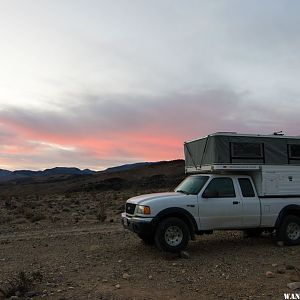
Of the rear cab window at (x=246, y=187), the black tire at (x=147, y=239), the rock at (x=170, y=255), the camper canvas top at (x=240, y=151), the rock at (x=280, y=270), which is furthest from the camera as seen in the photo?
the rear cab window at (x=246, y=187)

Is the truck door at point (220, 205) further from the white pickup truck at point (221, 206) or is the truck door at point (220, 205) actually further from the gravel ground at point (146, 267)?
the gravel ground at point (146, 267)

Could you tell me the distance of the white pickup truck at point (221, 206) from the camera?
1138cm

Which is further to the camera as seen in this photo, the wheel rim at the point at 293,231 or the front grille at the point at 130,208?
the wheel rim at the point at 293,231

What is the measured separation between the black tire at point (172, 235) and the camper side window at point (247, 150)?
2405 millimetres

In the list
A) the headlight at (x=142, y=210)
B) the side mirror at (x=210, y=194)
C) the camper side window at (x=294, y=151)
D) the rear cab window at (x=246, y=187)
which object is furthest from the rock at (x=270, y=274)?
the camper side window at (x=294, y=151)

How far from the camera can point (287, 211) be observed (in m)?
12.9

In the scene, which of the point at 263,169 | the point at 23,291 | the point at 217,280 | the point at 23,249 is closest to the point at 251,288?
the point at 217,280

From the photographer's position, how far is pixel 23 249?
42.4 feet

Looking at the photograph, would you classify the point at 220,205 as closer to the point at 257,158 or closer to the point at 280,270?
the point at 257,158

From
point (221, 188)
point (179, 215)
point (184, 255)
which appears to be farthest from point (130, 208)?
point (221, 188)

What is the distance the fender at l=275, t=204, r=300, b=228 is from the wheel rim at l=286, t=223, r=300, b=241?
324 millimetres

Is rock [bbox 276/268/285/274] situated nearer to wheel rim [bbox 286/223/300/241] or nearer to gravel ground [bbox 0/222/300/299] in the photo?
gravel ground [bbox 0/222/300/299]

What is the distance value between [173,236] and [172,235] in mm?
34

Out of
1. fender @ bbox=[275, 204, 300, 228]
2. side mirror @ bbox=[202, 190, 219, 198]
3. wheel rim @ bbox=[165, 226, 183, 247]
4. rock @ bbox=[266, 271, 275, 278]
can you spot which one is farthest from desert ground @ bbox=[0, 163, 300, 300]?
side mirror @ bbox=[202, 190, 219, 198]
